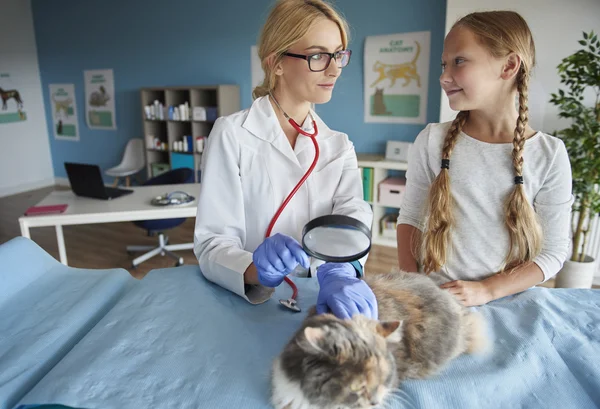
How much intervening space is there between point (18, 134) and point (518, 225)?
708 cm

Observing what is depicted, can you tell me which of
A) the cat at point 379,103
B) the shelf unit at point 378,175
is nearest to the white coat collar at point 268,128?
the shelf unit at point 378,175

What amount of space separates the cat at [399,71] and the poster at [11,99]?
→ 5336 mm

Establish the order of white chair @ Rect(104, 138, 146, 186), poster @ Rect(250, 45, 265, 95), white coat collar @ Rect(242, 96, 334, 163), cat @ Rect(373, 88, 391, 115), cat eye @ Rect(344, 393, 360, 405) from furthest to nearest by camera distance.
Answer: white chair @ Rect(104, 138, 146, 186), poster @ Rect(250, 45, 265, 95), cat @ Rect(373, 88, 391, 115), white coat collar @ Rect(242, 96, 334, 163), cat eye @ Rect(344, 393, 360, 405)

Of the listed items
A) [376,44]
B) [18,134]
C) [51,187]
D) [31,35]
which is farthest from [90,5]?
[376,44]

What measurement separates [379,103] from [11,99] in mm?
5409

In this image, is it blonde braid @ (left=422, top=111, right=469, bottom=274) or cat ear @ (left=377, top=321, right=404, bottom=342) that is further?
blonde braid @ (left=422, top=111, right=469, bottom=274)

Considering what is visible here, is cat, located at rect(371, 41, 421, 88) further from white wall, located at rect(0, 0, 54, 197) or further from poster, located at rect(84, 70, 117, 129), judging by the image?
white wall, located at rect(0, 0, 54, 197)

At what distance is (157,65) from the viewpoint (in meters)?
5.46

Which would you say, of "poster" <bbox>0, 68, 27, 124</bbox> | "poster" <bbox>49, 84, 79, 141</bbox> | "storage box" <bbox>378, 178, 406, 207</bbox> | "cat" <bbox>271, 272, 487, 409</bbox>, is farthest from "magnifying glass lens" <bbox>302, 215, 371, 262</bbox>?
"poster" <bbox>0, 68, 27, 124</bbox>

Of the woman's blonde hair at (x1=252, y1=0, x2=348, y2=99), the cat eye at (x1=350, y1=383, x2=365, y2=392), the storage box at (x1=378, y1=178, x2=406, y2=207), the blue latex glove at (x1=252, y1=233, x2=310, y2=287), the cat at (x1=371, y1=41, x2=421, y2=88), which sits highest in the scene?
the cat at (x1=371, y1=41, x2=421, y2=88)

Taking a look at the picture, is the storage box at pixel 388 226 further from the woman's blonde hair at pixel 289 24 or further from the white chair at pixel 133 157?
the white chair at pixel 133 157

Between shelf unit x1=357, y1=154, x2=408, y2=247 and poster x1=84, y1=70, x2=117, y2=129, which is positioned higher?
poster x1=84, y1=70, x2=117, y2=129

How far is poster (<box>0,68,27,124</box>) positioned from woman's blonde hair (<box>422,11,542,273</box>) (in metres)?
6.75

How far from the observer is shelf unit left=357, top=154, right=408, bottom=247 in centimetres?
383
